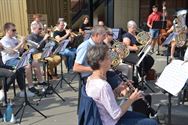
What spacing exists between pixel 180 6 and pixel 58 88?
37.9 feet

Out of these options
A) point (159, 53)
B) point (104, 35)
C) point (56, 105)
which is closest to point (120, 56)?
point (104, 35)

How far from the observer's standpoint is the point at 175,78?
3.52 metres

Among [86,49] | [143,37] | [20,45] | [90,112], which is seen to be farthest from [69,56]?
[90,112]

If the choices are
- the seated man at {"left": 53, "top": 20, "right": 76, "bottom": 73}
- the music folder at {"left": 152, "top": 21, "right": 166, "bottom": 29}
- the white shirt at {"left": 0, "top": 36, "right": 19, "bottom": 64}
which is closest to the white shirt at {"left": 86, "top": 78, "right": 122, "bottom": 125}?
the white shirt at {"left": 0, "top": 36, "right": 19, "bottom": 64}

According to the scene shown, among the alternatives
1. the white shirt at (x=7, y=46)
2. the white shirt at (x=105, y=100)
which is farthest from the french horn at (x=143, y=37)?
the white shirt at (x=105, y=100)

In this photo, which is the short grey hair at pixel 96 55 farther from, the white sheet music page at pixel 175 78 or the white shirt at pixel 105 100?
the white sheet music page at pixel 175 78

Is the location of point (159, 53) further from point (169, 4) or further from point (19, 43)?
point (169, 4)

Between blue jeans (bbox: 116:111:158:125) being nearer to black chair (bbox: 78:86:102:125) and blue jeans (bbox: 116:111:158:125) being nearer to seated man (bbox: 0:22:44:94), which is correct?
black chair (bbox: 78:86:102:125)

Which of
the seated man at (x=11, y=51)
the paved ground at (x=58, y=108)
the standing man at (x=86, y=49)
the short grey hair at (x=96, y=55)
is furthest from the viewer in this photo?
the seated man at (x=11, y=51)

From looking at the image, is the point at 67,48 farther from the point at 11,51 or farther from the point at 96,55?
the point at 96,55

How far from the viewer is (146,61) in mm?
7062

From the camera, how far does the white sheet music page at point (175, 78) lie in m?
3.42

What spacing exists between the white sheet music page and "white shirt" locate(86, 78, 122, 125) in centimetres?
74

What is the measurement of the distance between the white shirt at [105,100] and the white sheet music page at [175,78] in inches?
29.0
